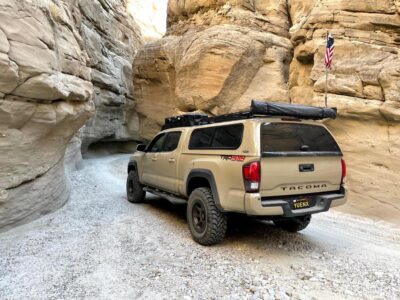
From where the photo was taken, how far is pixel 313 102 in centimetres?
1043

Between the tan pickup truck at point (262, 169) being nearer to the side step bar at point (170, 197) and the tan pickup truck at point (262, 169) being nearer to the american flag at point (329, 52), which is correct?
the side step bar at point (170, 197)

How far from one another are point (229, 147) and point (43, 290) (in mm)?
3136

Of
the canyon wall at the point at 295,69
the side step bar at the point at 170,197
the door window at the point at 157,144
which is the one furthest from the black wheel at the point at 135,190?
the canyon wall at the point at 295,69

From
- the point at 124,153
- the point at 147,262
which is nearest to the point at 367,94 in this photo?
the point at 147,262

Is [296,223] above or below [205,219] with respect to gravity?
below

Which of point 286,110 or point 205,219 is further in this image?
point 205,219

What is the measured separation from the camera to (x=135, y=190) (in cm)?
819

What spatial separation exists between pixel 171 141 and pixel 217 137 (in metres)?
1.82

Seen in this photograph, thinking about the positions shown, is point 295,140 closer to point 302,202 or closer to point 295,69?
point 302,202

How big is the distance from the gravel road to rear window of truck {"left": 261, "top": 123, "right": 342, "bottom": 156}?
5.31 ft

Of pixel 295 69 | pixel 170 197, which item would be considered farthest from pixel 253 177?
pixel 295 69

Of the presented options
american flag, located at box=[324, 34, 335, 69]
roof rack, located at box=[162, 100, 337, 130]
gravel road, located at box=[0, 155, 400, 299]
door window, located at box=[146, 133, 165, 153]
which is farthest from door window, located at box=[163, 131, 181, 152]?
american flag, located at box=[324, 34, 335, 69]

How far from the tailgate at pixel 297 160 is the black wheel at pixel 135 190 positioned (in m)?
4.38

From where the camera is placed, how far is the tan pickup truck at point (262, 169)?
4.49 meters
